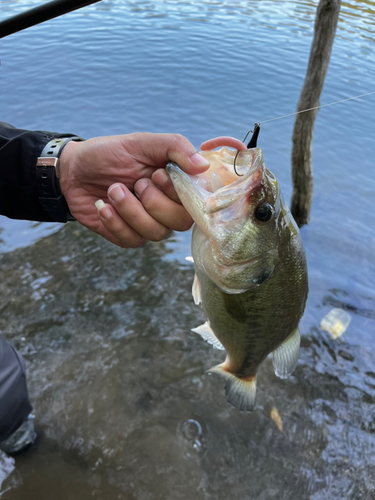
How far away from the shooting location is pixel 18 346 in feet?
12.8

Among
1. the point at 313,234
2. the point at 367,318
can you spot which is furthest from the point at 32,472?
the point at 313,234

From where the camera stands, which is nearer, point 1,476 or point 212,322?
point 212,322

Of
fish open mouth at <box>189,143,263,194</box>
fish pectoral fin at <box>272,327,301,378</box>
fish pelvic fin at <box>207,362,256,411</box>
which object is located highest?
fish open mouth at <box>189,143,263,194</box>

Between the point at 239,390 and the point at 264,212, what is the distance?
119 cm

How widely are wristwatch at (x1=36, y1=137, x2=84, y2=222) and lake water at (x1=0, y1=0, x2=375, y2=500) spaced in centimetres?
197

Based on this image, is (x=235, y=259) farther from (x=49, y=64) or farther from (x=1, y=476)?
(x=49, y=64)

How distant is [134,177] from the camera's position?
85.1 inches

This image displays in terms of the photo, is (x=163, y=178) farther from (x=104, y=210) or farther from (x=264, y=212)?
(x=264, y=212)

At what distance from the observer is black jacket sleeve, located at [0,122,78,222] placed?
231 cm

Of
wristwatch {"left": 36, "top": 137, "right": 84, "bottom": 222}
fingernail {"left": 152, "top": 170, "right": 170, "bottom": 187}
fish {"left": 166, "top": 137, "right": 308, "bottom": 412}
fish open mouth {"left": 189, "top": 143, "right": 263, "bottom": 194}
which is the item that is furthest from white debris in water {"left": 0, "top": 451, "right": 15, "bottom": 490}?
fish open mouth {"left": 189, "top": 143, "right": 263, "bottom": 194}

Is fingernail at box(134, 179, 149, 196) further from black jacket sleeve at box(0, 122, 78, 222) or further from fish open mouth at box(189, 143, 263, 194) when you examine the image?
black jacket sleeve at box(0, 122, 78, 222)

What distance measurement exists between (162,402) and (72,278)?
198cm

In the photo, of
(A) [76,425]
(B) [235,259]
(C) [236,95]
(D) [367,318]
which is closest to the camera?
(B) [235,259]

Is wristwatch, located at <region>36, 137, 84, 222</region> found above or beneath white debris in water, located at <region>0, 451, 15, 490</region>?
above
